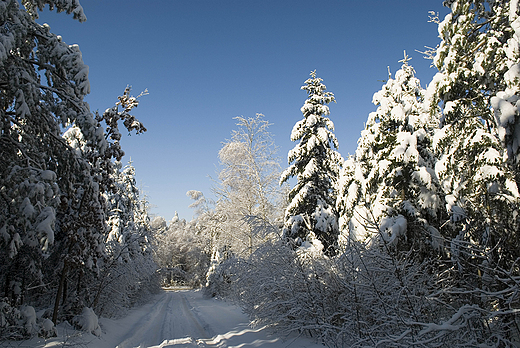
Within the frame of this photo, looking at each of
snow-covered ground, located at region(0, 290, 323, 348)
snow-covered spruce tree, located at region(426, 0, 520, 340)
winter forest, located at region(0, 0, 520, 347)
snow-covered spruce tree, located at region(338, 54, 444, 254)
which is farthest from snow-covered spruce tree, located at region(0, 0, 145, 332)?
snow-covered spruce tree, located at region(426, 0, 520, 340)

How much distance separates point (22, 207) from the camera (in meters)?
5.38

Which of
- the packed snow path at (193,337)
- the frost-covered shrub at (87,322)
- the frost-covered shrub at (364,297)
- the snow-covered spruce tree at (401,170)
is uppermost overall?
the snow-covered spruce tree at (401,170)

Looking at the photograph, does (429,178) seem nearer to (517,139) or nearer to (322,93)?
(517,139)

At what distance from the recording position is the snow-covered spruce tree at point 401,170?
10.2 meters

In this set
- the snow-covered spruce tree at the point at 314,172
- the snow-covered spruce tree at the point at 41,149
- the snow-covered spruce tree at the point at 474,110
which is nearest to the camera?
the snow-covered spruce tree at the point at 41,149

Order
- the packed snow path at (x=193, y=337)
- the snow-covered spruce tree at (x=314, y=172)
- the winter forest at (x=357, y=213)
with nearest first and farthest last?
1. the winter forest at (x=357, y=213)
2. the packed snow path at (x=193, y=337)
3. the snow-covered spruce tree at (x=314, y=172)

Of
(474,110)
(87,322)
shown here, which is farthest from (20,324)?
(474,110)

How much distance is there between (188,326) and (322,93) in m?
12.3

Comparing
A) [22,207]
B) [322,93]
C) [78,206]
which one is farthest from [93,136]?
[322,93]

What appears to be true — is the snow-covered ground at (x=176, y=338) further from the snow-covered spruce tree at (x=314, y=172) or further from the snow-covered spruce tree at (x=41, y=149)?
the snow-covered spruce tree at (x=314, y=172)

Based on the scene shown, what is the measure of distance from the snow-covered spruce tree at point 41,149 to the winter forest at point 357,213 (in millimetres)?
36

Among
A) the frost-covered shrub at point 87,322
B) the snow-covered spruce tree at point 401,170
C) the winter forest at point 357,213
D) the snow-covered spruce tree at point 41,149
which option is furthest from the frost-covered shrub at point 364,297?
the snow-covered spruce tree at point 41,149

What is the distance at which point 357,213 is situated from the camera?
262 inches

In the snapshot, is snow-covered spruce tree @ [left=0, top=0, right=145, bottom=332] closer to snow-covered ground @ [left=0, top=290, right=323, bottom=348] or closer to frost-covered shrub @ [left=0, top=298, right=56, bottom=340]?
frost-covered shrub @ [left=0, top=298, right=56, bottom=340]
